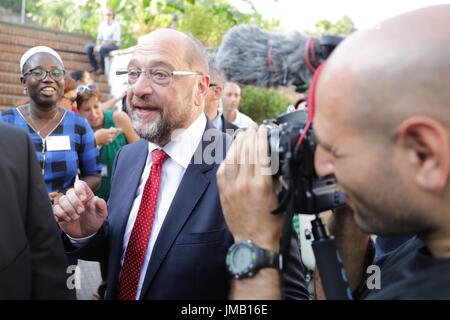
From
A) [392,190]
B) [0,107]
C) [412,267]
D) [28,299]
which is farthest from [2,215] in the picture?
[0,107]

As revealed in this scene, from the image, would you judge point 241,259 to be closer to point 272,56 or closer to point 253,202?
point 253,202

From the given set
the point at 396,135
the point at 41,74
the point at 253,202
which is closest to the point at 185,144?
the point at 253,202

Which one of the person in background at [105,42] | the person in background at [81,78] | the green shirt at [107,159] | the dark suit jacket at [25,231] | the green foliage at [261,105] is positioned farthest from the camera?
the person in background at [105,42]

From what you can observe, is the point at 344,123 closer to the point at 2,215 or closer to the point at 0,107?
the point at 2,215

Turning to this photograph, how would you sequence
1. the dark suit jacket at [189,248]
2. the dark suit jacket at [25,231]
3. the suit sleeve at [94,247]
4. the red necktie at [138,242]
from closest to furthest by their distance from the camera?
the dark suit jacket at [25,231]
the dark suit jacket at [189,248]
the red necktie at [138,242]
the suit sleeve at [94,247]

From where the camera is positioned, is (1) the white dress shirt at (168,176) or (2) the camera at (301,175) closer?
(2) the camera at (301,175)

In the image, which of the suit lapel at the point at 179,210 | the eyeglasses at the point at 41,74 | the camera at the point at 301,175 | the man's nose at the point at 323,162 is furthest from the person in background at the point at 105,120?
the man's nose at the point at 323,162

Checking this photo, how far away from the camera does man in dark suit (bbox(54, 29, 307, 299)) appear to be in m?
1.68

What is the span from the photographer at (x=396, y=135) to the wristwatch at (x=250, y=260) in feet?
0.20

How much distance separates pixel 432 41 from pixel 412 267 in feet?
2.15

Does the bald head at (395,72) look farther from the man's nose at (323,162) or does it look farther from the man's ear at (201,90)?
the man's ear at (201,90)

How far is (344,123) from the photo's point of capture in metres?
1.05

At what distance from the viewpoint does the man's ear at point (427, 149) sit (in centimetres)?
93

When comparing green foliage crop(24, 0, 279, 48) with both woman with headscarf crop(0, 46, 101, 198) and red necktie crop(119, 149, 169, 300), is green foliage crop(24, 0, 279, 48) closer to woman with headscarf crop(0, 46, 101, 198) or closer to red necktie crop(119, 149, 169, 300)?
woman with headscarf crop(0, 46, 101, 198)
